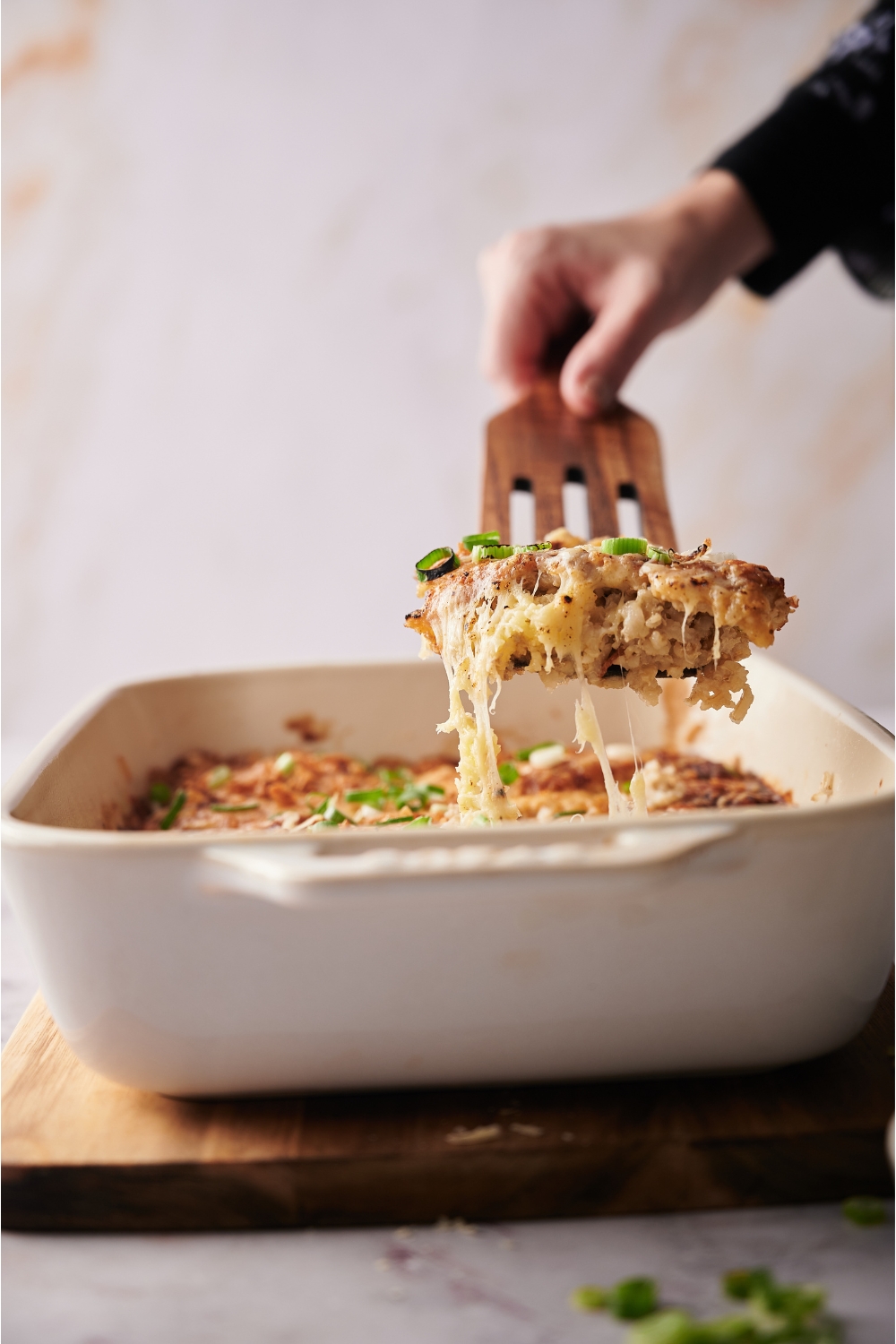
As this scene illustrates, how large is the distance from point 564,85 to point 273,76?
3.32 feet

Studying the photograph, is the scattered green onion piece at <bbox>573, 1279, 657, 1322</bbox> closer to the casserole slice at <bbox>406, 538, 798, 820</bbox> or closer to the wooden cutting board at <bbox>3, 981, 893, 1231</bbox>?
the wooden cutting board at <bbox>3, 981, 893, 1231</bbox>

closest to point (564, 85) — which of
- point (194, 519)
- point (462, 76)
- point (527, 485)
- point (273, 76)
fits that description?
point (462, 76)

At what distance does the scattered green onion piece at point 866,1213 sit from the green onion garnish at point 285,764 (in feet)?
4.36

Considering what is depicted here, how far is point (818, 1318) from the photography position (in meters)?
1.12

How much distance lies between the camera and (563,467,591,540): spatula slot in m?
2.50

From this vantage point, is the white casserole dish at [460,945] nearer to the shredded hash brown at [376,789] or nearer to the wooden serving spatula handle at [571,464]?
the shredded hash brown at [376,789]

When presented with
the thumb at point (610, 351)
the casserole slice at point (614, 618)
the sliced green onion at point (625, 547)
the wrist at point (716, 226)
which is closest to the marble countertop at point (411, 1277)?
the casserole slice at point (614, 618)

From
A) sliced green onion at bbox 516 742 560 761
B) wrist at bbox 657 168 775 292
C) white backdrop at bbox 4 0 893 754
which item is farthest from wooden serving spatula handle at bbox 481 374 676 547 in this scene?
white backdrop at bbox 4 0 893 754

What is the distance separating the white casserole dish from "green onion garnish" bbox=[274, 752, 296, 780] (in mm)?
987

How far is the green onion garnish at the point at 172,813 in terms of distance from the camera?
2.15m

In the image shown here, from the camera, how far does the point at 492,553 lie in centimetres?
180

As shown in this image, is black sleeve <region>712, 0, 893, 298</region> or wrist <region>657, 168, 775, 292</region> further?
black sleeve <region>712, 0, 893, 298</region>

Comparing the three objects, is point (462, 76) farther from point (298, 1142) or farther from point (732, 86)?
point (298, 1142)

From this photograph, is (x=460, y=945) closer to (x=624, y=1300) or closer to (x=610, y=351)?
(x=624, y=1300)
